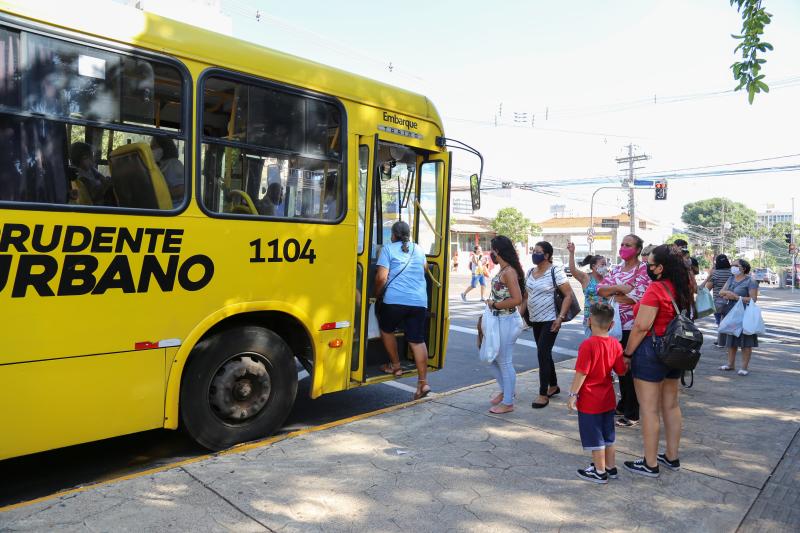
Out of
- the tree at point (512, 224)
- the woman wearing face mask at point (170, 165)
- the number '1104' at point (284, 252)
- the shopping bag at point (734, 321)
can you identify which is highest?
the tree at point (512, 224)

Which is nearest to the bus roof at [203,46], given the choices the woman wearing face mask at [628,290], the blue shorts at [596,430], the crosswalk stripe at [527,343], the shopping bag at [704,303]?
the woman wearing face mask at [628,290]

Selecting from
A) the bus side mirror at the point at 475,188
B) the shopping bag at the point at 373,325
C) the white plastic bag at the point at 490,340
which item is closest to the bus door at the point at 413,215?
the shopping bag at the point at 373,325

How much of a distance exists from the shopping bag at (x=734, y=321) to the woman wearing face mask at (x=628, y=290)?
10.1ft

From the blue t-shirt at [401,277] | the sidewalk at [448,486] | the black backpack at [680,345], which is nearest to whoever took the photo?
the sidewalk at [448,486]

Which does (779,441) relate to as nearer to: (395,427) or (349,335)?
(395,427)

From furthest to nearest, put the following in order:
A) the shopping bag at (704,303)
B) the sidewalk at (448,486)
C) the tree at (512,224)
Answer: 1. the tree at (512,224)
2. the shopping bag at (704,303)
3. the sidewalk at (448,486)

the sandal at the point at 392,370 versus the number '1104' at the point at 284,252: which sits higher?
the number '1104' at the point at 284,252

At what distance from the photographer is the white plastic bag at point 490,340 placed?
5230 millimetres

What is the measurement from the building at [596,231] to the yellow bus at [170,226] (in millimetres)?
61251

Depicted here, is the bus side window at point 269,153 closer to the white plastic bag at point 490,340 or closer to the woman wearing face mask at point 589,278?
the white plastic bag at point 490,340

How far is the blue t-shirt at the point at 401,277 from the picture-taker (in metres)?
5.51

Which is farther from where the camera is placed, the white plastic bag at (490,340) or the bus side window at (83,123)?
the white plastic bag at (490,340)

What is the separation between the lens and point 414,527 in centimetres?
323

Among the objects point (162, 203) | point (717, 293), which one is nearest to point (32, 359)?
point (162, 203)
